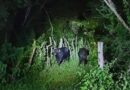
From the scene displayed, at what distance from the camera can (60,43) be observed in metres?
9.44

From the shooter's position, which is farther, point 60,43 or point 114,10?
point 60,43

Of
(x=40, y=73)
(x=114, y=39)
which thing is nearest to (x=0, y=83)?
(x=40, y=73)

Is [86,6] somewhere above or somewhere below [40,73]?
above

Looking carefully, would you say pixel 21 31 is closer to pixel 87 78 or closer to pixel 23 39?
pixel 23 39

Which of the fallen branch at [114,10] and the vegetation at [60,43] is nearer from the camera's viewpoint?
the fallen branch at [114,10]

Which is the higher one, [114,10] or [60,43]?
[114,10]

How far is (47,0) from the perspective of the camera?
31.9ft

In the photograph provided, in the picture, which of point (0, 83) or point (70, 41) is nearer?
point (0, 83)

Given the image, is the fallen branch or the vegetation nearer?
the fallen branch

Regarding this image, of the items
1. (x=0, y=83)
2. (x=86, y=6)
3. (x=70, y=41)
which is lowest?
(x=0, y=83)

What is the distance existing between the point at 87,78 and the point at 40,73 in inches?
70.0

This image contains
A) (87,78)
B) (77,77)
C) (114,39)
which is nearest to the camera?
(87,78)

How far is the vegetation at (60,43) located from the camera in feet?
25.5

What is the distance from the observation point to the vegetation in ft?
25.5
